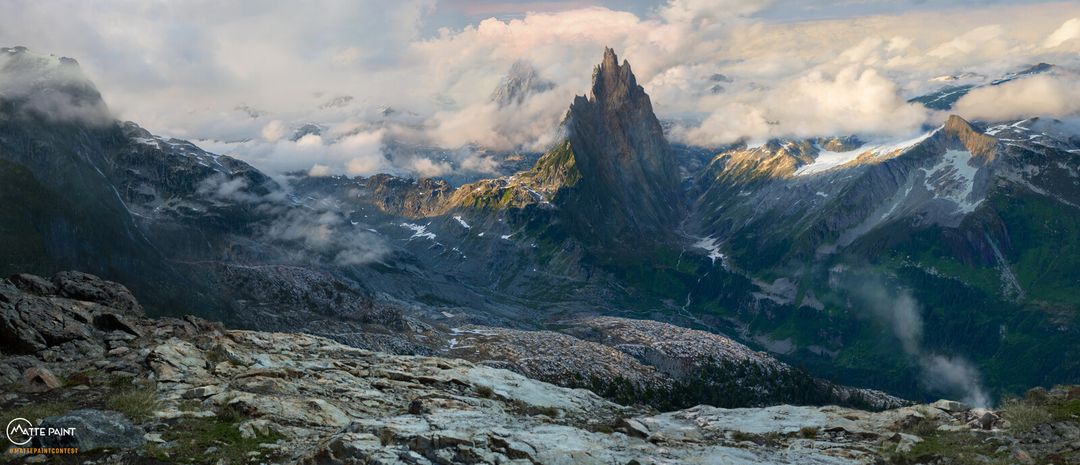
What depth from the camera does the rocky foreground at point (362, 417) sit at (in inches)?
1487

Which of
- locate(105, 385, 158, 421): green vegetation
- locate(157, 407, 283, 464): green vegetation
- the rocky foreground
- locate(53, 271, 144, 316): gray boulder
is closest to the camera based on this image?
locate(157, 407, 283, 464): green vegetation

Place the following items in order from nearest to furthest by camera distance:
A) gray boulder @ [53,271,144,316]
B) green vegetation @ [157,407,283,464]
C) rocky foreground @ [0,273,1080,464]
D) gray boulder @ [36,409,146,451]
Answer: gray boulder @ [36,409,146,451] < green vegetation @ [157,407,283,464] < rocky foreground @ [0,273,1080,464] < gray boulder @ [53,271,144,316]

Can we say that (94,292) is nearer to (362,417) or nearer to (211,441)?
(362,417)

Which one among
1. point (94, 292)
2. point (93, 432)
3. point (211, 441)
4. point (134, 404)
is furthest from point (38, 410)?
point (94, 292)

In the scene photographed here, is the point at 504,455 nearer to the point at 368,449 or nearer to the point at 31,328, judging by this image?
the point at 368,449

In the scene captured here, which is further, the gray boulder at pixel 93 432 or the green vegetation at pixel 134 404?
the green vegetation at pixel 134 404

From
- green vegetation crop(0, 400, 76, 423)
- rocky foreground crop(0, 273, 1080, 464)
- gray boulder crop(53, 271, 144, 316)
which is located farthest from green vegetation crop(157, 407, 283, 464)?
gray boulder crop(53, 271, 144, 316)

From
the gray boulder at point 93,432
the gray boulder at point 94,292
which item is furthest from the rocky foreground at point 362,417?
the gray boulder at point 94,292

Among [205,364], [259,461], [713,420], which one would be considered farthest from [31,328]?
[713,420]

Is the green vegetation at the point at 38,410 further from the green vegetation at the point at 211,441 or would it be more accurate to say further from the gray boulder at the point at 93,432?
the green vegetation at the point at 211,441

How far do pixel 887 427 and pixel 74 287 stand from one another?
3035 inches

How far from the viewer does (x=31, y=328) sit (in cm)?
5297

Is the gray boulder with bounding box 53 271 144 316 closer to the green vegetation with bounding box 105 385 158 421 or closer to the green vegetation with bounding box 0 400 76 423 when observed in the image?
the green vegetation with bounding box 105 385 158 421

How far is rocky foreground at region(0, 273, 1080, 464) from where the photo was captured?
37.8 metres
